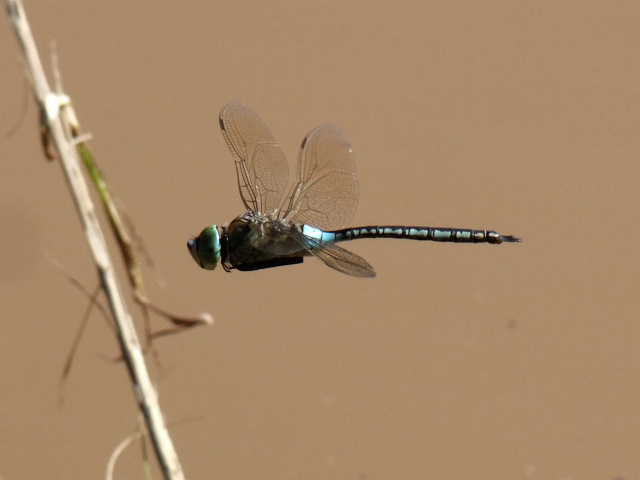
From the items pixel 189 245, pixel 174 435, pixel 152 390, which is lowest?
pixel 174 435

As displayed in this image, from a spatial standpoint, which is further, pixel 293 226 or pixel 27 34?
pixel 293 226

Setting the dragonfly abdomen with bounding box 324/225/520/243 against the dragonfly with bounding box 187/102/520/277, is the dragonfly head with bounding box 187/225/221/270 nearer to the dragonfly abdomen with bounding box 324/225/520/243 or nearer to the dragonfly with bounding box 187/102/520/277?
the dragonfly with bounding box 187/102/520/277

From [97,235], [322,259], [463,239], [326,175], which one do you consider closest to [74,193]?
[97,235]

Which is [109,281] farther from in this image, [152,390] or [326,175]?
[326,175]

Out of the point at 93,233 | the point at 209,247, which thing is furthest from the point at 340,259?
the point at 93,233

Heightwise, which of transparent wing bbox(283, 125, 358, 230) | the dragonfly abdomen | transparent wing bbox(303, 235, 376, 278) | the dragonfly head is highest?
transparent wing bbox(283, 125, 358, 230)

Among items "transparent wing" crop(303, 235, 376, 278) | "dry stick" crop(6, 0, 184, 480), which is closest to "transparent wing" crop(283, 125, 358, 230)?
"transparent wing" crop(303, 235, 376, 278)

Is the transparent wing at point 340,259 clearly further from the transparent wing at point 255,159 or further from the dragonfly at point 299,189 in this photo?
the transparent wing at point 255,159
